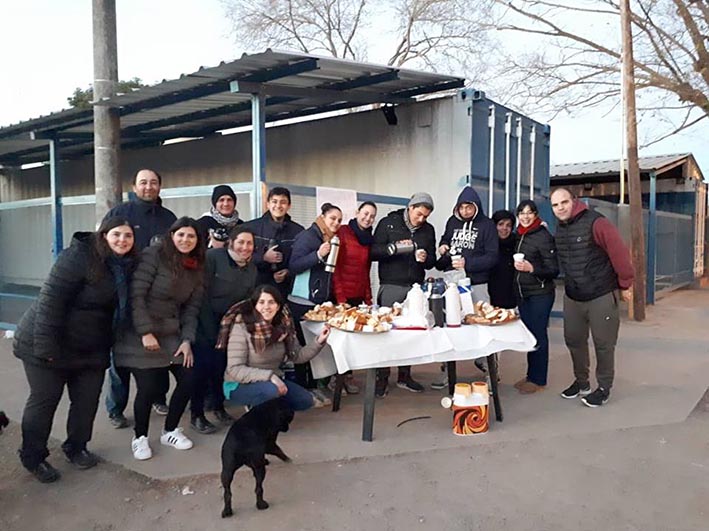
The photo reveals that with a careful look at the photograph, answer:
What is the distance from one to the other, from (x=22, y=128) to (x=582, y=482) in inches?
314

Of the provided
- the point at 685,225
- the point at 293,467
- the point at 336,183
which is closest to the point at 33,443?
the point at 293,467

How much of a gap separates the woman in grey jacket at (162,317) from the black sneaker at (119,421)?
61 centimetres

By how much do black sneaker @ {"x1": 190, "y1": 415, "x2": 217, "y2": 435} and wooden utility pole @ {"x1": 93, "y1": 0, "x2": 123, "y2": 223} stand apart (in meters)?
2.18

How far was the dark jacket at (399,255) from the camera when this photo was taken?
512cm

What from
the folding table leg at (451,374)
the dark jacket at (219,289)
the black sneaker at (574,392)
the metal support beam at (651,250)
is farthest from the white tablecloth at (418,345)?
the metal support beam at (651,250)

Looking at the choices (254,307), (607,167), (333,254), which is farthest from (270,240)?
(607,167)

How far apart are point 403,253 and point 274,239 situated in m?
1.03

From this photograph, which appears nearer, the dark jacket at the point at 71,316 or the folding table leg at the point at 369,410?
the dark jacket at the point at 71,316

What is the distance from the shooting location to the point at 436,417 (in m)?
4.79

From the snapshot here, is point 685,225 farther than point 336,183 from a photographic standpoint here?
Yes

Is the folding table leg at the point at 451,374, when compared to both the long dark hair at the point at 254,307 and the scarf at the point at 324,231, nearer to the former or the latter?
the scarf at the point at 324,231

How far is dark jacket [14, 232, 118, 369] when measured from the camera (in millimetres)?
3447

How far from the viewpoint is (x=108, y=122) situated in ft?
18.6

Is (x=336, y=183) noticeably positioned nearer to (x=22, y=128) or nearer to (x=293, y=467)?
(x=22, y=128)
